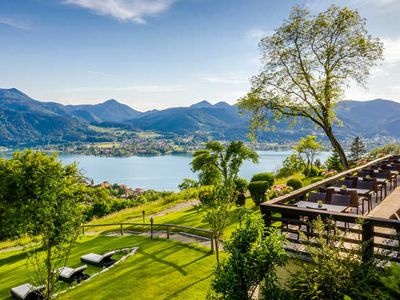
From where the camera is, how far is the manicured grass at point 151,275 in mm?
9430

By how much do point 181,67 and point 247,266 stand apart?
38.7 meters

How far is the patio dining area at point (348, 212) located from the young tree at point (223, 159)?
263 inches

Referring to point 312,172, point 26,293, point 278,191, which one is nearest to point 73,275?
point 26,293

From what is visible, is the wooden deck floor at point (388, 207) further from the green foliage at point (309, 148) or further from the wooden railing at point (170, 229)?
the green foliage at point (309, 148)

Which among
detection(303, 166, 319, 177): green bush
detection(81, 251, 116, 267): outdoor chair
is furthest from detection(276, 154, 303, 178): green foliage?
detection(81, 251, 116, 267): outdoor chair

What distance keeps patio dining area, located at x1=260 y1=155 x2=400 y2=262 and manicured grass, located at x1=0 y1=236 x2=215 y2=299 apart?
3.49 meters

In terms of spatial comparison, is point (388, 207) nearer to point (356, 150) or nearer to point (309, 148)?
point (309, 148)

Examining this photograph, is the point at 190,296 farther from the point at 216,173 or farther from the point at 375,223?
the point at 216,173

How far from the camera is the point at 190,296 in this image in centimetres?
884

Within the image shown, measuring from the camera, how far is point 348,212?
28.5 ft

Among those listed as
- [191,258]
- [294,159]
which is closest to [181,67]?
[294,159]

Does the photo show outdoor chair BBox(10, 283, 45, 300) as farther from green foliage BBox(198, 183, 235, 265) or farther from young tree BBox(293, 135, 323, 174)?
young tree BBox(293, 135, 323, 174)

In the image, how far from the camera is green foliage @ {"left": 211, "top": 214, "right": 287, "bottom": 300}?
208 inches

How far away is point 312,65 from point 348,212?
1711cm
